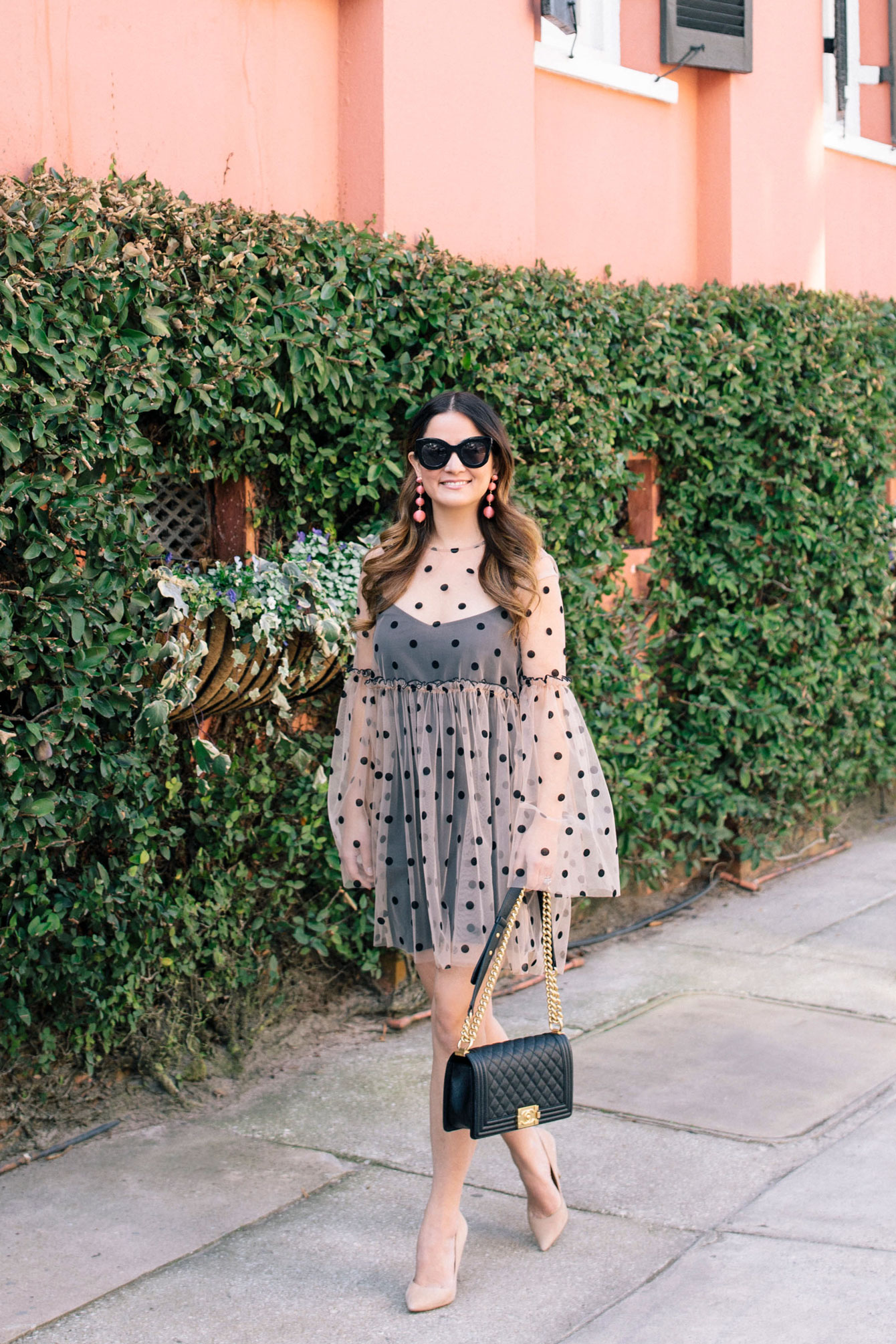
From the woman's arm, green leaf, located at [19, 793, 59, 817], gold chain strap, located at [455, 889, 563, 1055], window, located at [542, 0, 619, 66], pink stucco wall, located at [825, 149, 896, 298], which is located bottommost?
gold chain strap, located at [455, 889, 563, 1055]

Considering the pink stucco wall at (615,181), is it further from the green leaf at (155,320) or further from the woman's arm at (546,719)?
the woman's arm at (546,719)

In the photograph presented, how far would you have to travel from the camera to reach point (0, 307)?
3.68 m

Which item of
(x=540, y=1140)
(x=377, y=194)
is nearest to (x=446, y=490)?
(x=540, y=1140)

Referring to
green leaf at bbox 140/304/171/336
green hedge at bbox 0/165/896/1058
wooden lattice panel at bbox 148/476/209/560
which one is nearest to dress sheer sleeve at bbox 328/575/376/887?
green hedge at bbox 0/165/896/1058

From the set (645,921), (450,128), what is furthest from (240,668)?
(645,921)

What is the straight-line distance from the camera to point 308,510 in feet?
16.0

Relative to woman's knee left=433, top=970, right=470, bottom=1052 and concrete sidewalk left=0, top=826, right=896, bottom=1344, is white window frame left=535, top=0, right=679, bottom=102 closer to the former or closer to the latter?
concrete sidewalk left=0, top=826, right=896, bottom=1344

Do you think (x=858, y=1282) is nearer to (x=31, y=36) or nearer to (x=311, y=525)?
(x=311, y=525)

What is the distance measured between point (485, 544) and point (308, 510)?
1527 mm

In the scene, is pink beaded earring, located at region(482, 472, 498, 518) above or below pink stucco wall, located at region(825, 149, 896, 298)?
below

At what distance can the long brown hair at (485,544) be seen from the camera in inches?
134

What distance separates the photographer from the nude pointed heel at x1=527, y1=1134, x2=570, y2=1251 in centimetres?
355

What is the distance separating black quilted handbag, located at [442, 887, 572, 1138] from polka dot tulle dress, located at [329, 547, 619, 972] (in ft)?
0.43

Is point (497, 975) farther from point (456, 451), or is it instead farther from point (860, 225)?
point (860, 225)
